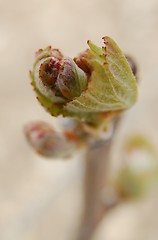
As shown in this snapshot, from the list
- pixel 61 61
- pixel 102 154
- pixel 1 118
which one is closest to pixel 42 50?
pixel 61 61

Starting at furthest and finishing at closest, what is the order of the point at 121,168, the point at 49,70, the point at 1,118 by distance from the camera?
the point at 1,118 < the point at 121,168 < the point at 49,70

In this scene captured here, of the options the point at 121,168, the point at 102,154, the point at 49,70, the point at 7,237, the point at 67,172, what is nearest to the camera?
the point at 49,70

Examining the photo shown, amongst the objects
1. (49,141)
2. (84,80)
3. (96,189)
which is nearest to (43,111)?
(96,189)

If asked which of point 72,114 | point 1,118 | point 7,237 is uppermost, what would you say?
point 1,118

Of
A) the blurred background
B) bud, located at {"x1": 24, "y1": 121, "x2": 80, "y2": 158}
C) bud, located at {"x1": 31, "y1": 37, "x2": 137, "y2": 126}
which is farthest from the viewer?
the blurred background

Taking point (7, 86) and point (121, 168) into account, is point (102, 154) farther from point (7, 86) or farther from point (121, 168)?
point (7, 86)

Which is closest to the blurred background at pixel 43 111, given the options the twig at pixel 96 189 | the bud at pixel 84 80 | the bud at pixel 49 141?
the twig at pixel 96 189

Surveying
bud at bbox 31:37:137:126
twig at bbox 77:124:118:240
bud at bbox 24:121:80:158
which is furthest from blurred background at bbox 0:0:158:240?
bud at bbox 31:37:137:126

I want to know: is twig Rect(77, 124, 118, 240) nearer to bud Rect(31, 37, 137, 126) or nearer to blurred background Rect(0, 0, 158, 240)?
bud Rect(31, 37, 137, 126)

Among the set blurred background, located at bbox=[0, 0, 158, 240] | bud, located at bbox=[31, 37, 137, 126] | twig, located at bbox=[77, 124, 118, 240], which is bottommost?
bud, located at bbox=[31, 37, 137, 126]
